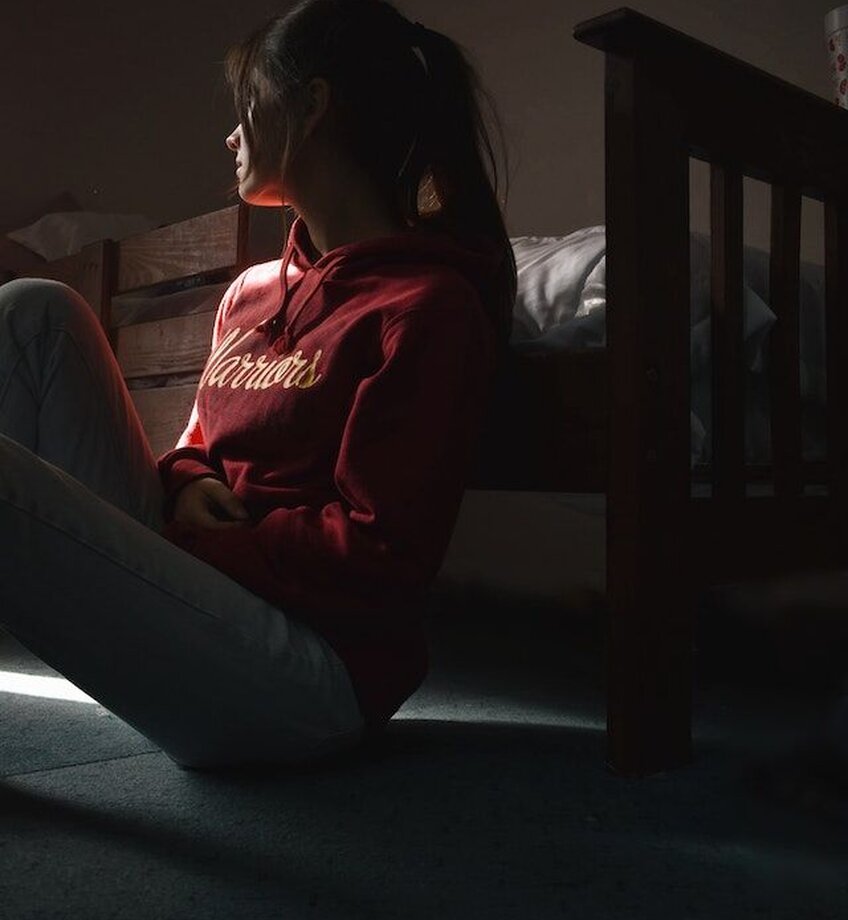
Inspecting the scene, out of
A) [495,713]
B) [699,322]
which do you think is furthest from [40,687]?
[699,322]

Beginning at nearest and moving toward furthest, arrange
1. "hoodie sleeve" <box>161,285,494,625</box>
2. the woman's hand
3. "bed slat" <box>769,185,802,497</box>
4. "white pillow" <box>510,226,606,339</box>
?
1. "hoodie sleeve" <box>161,285,494,625</box>
2. the woman's hand
3. "bed slat" <box>769,185,802,497</box>
4. "white pillow" <box>510,226,606,339</box>

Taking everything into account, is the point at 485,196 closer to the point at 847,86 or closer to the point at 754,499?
the point at 754,499

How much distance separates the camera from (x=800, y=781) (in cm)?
79

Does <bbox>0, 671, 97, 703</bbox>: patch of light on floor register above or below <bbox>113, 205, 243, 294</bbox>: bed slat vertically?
below

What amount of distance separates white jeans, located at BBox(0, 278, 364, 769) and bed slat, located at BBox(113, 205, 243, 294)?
1.94ft

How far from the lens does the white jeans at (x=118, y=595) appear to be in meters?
0.76

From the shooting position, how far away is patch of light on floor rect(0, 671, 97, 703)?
1.27 meters

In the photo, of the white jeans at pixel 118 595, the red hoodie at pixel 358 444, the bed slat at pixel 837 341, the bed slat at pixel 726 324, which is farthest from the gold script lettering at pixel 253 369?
the bed slat at pixel 837 341

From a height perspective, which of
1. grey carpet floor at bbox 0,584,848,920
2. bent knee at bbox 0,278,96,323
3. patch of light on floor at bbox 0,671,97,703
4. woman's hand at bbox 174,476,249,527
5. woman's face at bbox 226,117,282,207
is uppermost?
woman's face at bbox 226,117,282,207

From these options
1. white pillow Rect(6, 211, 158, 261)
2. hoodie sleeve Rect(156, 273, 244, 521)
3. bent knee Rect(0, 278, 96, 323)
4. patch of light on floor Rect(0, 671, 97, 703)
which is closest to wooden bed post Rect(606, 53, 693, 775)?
hoodie sleeve Rect(156, 273, 244, 521)

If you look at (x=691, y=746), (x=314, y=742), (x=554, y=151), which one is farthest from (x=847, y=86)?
(x=314, y=742)

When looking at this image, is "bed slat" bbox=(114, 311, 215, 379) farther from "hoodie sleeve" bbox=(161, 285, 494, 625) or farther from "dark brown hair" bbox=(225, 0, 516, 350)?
"hoodie sleeve" bbox=(161, 285, 494, 625)

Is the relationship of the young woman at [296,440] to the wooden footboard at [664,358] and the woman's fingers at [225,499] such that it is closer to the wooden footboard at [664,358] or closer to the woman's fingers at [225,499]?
the woman's fingers at [225,499]

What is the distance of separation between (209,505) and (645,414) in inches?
16.0
